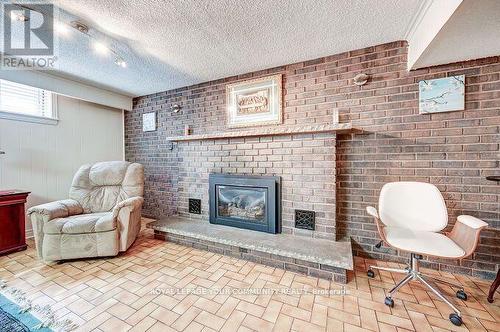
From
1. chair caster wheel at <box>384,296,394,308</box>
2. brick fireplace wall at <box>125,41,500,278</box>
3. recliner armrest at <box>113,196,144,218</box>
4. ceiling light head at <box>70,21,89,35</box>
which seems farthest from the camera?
recliner armrest at <box>113,196,144,218</box>

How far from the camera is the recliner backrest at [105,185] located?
2.59 meters

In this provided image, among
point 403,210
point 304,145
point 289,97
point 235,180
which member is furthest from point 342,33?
point 235,180

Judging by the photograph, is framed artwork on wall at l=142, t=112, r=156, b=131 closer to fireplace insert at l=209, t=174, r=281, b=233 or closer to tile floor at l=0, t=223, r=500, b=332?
fireplace insert at l=209, t=174, r=281, b=233

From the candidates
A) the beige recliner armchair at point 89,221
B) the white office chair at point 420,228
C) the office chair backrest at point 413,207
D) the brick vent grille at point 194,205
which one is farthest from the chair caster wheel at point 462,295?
the beige recliner armchair at point 89,221

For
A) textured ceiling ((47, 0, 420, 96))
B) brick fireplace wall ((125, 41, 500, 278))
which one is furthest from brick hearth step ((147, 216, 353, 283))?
textured ceiling ((47, 0, 420, 96))

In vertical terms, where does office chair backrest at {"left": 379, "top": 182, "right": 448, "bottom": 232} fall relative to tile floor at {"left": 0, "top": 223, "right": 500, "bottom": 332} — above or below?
above

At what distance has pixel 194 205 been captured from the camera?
2900mm

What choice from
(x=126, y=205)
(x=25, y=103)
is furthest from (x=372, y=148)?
(x=25, y=103)

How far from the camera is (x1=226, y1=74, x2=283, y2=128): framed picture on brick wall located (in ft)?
8.30

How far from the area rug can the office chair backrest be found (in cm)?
258

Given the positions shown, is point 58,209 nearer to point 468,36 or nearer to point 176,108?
point 176,108

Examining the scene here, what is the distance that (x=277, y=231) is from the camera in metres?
2.35

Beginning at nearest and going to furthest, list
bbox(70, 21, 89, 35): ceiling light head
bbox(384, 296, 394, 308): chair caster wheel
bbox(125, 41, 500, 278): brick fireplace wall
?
bbox(384, 296, 394, 308): chair caster wheel → bbox(70, 21, 89, 35): ceiling light head → bbox(125, 41, 500, 278): brick fireplace wall

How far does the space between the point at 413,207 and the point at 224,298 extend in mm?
1820
